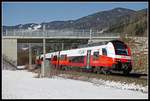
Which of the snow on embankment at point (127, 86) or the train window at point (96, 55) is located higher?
the train window at point (96, 55)

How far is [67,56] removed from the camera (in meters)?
52.8

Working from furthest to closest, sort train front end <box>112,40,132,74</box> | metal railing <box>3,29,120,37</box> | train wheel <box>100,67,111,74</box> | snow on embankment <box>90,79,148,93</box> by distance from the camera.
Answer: metal railing <box>3,29,120,37</box> → train wheel <box>100,67,111,74</box> → train front end <box>112,40,132,74</box> → snow on embankment <box>90,79,148,93</box>

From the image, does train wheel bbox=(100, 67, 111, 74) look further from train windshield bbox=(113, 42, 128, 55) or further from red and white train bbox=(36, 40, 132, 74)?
train windshield bbox=(113, 42, 128, 55)

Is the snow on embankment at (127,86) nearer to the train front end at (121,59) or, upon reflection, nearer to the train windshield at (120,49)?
the train front end at (121,59)

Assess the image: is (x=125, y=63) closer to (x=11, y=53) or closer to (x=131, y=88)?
(x=131, y=88)

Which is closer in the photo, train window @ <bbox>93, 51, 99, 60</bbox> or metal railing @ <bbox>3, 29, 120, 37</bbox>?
train window @ <bbox>93, 51, 99, 60</bbox>

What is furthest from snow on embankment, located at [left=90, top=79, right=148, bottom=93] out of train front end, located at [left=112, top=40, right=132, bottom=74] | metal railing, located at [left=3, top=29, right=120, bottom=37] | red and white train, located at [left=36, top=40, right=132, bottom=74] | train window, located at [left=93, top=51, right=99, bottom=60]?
metal railing, located at [left=3, top=29, right=120, bottom=37]

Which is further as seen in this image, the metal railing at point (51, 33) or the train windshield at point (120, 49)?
the metal railing at point (51, 33)

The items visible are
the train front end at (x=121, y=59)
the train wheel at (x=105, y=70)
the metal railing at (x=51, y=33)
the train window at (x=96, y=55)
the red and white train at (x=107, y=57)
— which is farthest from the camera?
the metal railing at (x=51, y=33)

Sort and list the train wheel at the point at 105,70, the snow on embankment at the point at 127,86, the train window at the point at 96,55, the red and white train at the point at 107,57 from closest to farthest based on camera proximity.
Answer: the snow on embankment at the point at 127,86
the red and white train at the point at 107,57
the train wheel at the point at 105,70
the train window at the point at 96,55

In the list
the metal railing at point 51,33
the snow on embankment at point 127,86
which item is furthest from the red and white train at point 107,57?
the metal railing at point 51,33

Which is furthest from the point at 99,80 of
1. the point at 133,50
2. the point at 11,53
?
the point at 11,53

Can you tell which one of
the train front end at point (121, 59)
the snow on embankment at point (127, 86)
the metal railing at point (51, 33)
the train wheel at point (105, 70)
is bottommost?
the train wheel at point (105, 70)

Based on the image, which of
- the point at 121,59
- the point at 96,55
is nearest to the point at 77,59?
the point at 96,55
